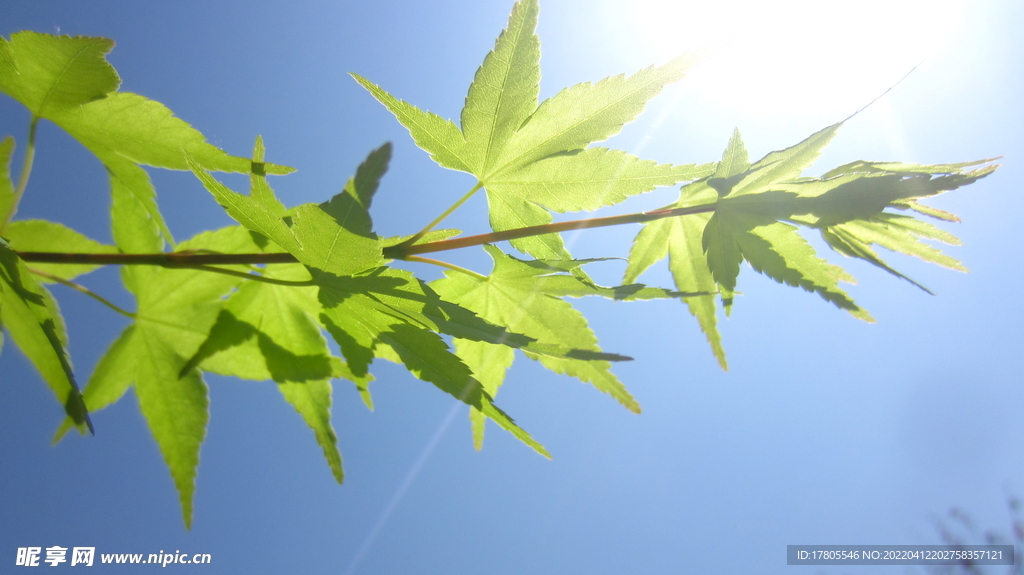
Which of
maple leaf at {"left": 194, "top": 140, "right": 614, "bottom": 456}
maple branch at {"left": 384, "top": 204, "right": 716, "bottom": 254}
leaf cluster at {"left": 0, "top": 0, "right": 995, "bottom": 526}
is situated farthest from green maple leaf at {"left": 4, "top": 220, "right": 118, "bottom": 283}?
maple branch at {"left": 384, "top": 204, "right": 716, "bottom": 254}

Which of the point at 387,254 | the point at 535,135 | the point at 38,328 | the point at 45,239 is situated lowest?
the point at 38,328

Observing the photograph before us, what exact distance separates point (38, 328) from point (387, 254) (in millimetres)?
490

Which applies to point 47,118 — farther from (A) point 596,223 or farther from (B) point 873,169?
(B) point 873,169

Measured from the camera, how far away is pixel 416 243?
65 centimetres

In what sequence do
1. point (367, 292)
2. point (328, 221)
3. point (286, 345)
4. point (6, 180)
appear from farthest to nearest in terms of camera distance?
point (286, 345) < point (6, 180) < point (367, 292) < point (328, 221)

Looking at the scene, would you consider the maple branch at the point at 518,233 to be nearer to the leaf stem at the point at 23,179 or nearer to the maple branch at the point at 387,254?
the maple branch at the point at 387,254

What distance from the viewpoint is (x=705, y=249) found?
73cm

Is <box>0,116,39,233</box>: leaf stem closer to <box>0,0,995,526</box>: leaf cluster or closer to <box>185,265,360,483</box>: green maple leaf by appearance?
<box>0,0,995,526</box>: leaf cluster

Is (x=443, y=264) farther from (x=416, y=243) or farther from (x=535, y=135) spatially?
(x=535, y=135)

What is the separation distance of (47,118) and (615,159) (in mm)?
798

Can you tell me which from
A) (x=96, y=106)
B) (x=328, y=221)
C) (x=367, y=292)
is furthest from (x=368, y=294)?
(x=96, y=106)

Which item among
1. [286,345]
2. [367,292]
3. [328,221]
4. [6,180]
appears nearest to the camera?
[328,221]

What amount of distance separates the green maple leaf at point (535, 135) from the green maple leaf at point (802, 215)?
74 mm

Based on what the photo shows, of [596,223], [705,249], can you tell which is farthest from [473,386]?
[705,249]
